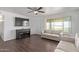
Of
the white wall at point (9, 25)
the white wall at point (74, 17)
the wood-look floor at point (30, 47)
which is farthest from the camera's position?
the white wall at point (9, 25)

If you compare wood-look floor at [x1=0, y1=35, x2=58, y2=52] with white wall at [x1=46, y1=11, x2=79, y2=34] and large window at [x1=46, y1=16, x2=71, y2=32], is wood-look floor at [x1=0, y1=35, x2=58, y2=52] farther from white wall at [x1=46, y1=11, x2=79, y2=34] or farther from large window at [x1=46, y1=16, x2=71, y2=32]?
white wall at [x1=46, y1=11, x2=79, y2=34]

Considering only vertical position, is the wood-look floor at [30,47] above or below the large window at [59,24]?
below

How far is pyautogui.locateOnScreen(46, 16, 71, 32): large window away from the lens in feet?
6.43

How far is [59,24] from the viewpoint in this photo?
2.00 m

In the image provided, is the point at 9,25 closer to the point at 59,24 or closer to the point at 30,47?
the point at 30,47

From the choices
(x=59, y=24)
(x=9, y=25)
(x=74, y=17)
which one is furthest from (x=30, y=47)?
(x=9, y=25)

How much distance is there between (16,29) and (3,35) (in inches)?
37.3

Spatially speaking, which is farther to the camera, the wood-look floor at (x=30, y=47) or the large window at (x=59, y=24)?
the wood-look floor at (x=30, y=47)

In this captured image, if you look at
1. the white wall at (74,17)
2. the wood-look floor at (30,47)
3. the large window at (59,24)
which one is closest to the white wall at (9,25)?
the wood-look floor at (30,47)

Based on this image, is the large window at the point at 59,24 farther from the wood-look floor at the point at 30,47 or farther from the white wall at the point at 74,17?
Answer: the wood-look floor at the point at 30,47

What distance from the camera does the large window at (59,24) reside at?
6.43 ft

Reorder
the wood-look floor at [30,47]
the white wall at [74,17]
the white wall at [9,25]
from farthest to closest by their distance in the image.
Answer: the white wall at [9,25] → the wood-look floor at [30,47] → the white wall at [74,17]
